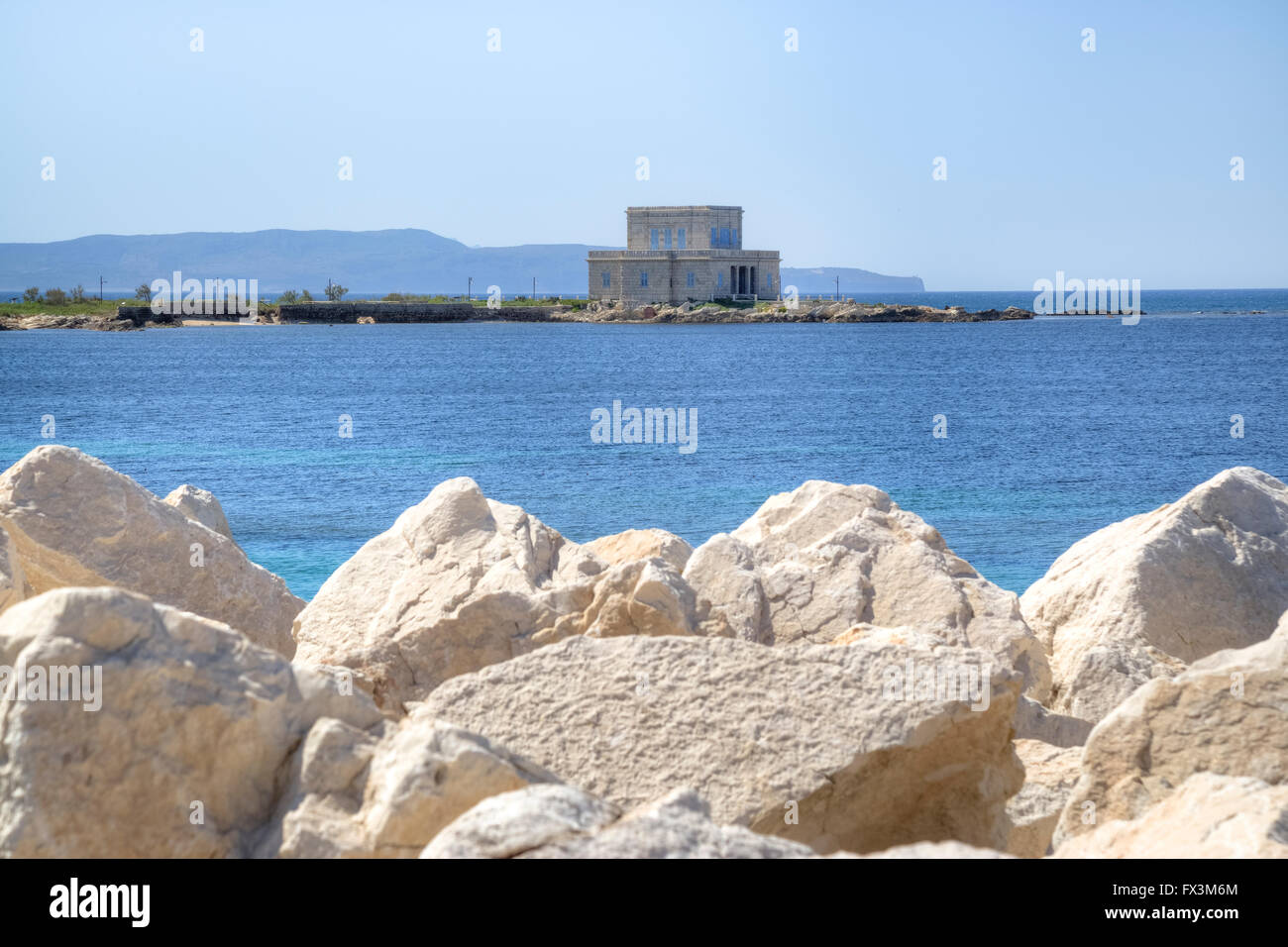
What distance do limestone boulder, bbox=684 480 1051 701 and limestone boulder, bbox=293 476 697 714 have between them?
0.37m

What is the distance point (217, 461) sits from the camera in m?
26.4

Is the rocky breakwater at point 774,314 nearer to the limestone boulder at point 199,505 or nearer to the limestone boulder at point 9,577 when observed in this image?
the limestone boulder at point 199,505

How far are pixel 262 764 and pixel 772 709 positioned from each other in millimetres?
1706

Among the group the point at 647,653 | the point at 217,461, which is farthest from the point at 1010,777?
the point at 217,461

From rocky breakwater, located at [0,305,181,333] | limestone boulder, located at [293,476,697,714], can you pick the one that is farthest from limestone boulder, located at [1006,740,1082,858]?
rocky breakwater, located at [0,305,181,333]

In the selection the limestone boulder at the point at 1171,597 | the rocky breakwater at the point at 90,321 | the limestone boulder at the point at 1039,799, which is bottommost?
the limestone boulder at the point at 1039,799

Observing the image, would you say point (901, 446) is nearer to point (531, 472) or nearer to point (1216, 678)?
point (531, 472)

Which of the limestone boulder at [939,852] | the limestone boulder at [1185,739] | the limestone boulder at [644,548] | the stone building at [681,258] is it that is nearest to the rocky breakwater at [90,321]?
the stone building at [681,258]

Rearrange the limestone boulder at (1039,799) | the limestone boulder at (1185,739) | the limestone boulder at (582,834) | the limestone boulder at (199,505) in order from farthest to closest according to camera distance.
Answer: the limestone boulder at (199,505)
the limestone boulder at (1039,799)
the limestone boulder at (1185,739)
the limestone boulder at (582,834)

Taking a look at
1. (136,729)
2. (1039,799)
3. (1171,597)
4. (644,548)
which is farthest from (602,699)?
(1171,597)

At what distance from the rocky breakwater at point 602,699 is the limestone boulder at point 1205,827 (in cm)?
1

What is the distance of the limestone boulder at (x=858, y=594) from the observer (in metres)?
6.00

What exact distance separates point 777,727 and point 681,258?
91174 millimetres

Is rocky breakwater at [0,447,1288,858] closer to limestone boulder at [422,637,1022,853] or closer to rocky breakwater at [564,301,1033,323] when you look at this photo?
limestone boulder at [422,637,1022,853]
